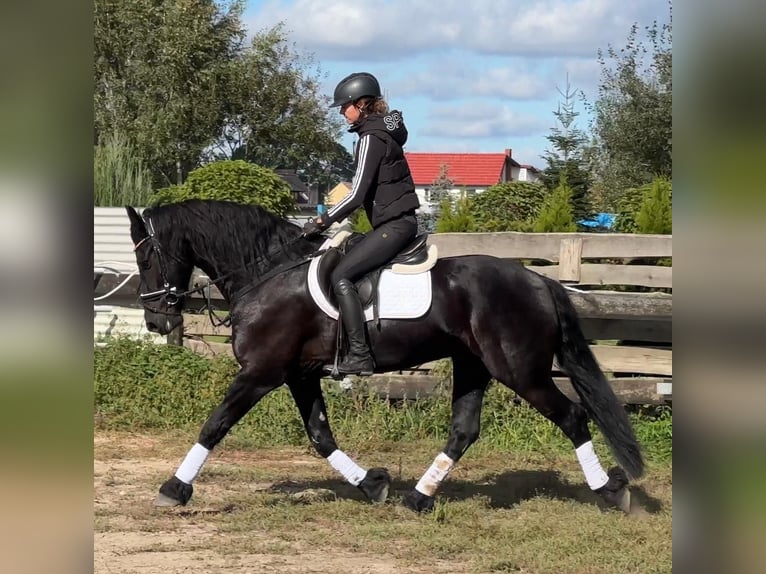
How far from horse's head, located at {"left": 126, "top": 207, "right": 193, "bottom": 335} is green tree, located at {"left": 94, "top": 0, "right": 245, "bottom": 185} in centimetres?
2564

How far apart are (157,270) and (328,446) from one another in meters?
1.75

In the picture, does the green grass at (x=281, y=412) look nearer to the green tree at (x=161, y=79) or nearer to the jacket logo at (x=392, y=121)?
the jacket logo at (x=392, y=121)

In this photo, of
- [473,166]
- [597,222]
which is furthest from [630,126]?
[473,166]

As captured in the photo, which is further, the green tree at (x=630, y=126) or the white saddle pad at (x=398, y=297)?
the green tree at (x=630, y=126)

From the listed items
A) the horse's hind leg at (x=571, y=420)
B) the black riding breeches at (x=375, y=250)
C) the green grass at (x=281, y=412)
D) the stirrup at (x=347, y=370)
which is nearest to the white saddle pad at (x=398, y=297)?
the black riding breeches at (x=375, y=250)

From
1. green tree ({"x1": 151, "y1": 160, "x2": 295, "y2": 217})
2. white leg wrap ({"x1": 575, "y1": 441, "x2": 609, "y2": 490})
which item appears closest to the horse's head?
white leg wrap ({"x1": 575, "y1": 441, "x2": 609, "y2": 490})

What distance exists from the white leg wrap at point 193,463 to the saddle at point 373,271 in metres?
1.32

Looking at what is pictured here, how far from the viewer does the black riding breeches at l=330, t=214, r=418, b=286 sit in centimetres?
625

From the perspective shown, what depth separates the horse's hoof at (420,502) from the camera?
654cm

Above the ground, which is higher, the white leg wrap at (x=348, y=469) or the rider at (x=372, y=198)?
the rider at (x=372, y=198)

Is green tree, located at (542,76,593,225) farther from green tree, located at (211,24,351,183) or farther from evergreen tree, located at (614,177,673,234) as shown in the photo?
green tree, located at (211,24,351,183)
